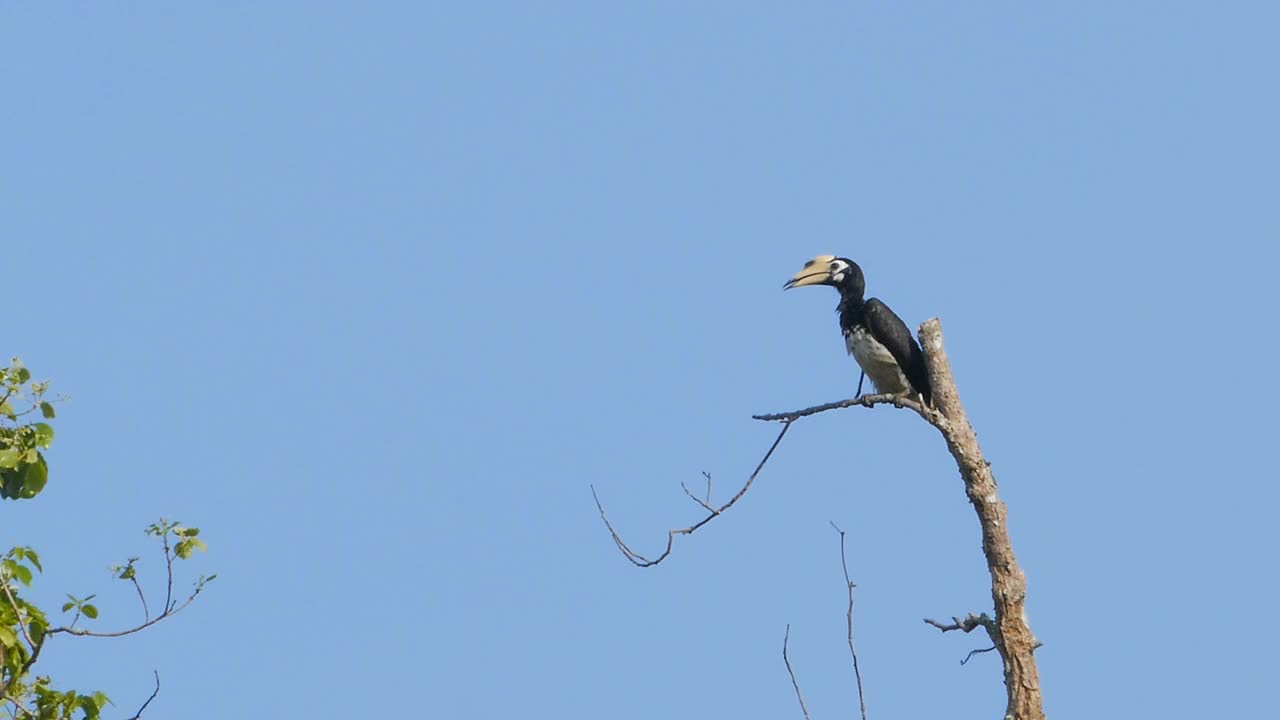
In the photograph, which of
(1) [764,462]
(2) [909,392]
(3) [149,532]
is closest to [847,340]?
(2) [909,392]

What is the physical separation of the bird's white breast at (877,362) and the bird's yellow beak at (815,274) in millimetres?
656

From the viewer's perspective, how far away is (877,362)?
1020 centimetres

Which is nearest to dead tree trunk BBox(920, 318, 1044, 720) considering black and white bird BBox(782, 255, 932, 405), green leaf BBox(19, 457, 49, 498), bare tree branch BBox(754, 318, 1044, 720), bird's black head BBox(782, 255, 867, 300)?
bare tree branch BBox(754, 318, 1044, 720)

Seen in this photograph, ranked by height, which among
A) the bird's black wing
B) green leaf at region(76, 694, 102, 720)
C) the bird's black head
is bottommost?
green leaf at region(76, 694, 102, 720)

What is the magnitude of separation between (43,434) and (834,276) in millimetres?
6260

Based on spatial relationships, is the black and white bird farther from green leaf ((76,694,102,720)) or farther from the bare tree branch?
green leaf ((76,694,102,720))

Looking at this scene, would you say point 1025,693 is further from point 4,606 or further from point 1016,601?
point 4,606

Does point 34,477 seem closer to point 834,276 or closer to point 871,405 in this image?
point 871,405

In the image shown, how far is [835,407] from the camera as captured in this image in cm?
817

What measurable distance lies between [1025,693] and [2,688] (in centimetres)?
403

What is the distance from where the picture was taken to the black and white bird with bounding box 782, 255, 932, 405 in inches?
398

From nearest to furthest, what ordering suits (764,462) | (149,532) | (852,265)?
(149,532)
(764,462)
(852,265)

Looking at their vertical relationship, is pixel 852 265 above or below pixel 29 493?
above

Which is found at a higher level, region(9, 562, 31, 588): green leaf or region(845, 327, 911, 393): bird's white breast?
region(845, 327, 911, 393): bird's white breast
